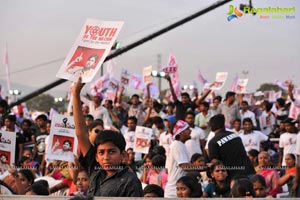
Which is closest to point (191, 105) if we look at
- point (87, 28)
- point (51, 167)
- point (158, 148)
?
point (158, 148)

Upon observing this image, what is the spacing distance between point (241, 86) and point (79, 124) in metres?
13.2

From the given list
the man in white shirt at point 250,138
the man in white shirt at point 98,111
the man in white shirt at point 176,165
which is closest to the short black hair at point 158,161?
the man in white shirt at point 176,165

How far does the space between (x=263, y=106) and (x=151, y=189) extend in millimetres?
9352

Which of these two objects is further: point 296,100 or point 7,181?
point 296,100

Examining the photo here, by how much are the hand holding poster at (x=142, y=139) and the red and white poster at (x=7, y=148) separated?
313cm

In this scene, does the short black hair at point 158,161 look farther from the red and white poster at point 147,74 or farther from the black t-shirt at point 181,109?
the red and white poster at point 147,74

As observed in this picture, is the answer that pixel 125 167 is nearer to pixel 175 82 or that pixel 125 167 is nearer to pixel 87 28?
pixel 87 28

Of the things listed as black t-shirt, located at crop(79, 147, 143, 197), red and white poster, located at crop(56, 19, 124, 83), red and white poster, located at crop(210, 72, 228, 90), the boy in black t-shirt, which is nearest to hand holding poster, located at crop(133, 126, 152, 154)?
the boy in black t-shirt

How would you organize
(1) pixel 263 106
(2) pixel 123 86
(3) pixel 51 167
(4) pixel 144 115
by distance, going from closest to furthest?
(3) pixel 51 167 → (4) pixel 144 115 → (1) pixel 263 106 → (2) pixel 123 86

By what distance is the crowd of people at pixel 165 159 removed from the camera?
4348 millimetres

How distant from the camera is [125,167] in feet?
14.2

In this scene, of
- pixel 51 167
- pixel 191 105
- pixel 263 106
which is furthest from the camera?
pixel 263 106

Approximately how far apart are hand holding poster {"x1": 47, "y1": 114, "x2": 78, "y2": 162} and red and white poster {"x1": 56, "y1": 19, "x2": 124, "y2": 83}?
3.69 meters

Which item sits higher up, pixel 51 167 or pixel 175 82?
pixel 175 82
